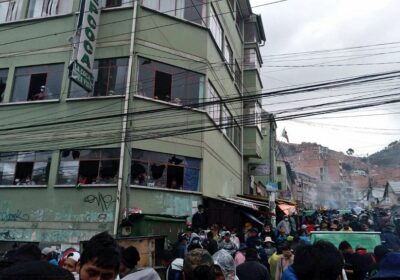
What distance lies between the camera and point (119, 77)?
15352 mm

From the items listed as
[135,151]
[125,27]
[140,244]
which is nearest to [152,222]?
[135,151]

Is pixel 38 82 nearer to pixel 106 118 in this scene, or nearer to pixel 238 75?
pixel 106 118

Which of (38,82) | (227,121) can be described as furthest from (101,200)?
(227,121)

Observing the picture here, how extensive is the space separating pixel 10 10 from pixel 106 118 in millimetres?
8265

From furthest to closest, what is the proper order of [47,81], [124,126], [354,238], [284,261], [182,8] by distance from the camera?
[182,8], [47,81], [124,126], [354,238], [284,261]

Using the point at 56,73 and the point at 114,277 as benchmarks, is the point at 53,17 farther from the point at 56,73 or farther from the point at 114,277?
the point at 114,277

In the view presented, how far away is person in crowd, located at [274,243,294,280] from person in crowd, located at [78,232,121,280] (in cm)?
467

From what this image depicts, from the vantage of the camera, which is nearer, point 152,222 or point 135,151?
point 152,222

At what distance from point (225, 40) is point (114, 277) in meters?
19.0

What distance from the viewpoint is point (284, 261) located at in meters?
6.83

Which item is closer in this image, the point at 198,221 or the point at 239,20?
the point at 198,221

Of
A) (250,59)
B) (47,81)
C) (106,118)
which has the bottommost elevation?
(106,118)

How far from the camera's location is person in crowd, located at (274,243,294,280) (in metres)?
6.76

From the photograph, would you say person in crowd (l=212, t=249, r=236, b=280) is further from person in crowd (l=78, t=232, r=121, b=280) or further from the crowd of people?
person in crowd (l=78, t=232, r=121, b=280)
